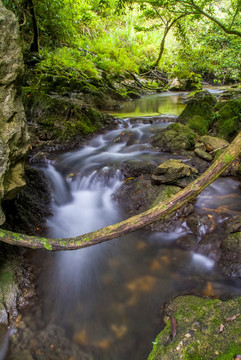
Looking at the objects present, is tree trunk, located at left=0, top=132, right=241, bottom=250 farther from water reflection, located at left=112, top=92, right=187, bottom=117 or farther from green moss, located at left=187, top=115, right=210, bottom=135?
water reflection, located at left=112, top=92, right=187, bottom=117

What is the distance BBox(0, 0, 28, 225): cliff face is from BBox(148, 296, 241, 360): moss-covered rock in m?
1.90

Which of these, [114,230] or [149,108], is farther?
[149,108]

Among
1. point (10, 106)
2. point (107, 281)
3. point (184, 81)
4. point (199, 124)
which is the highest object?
point (184, 81)

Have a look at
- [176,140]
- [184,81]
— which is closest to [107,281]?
[176,140]

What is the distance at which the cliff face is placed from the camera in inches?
86.8

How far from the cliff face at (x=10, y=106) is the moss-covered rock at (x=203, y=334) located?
74.9 inches

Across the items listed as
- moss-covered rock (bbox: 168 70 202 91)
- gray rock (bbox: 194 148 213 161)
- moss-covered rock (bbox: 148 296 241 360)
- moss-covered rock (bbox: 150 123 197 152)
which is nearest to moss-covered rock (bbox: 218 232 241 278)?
moss-covered rock (bbox: 148 296 241 360)

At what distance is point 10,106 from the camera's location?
236 cm

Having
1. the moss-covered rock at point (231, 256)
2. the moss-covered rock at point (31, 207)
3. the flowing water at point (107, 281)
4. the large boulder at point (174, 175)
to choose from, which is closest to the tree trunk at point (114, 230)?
the flowing water at point (107, 281)

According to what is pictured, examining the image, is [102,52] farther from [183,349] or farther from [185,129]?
[183,349]

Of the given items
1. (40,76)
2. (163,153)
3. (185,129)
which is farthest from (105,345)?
(40,76)

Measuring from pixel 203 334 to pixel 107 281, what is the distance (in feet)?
5.63

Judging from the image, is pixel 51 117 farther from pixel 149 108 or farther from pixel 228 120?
pixel 149 108

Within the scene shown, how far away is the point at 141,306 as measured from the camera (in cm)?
279
